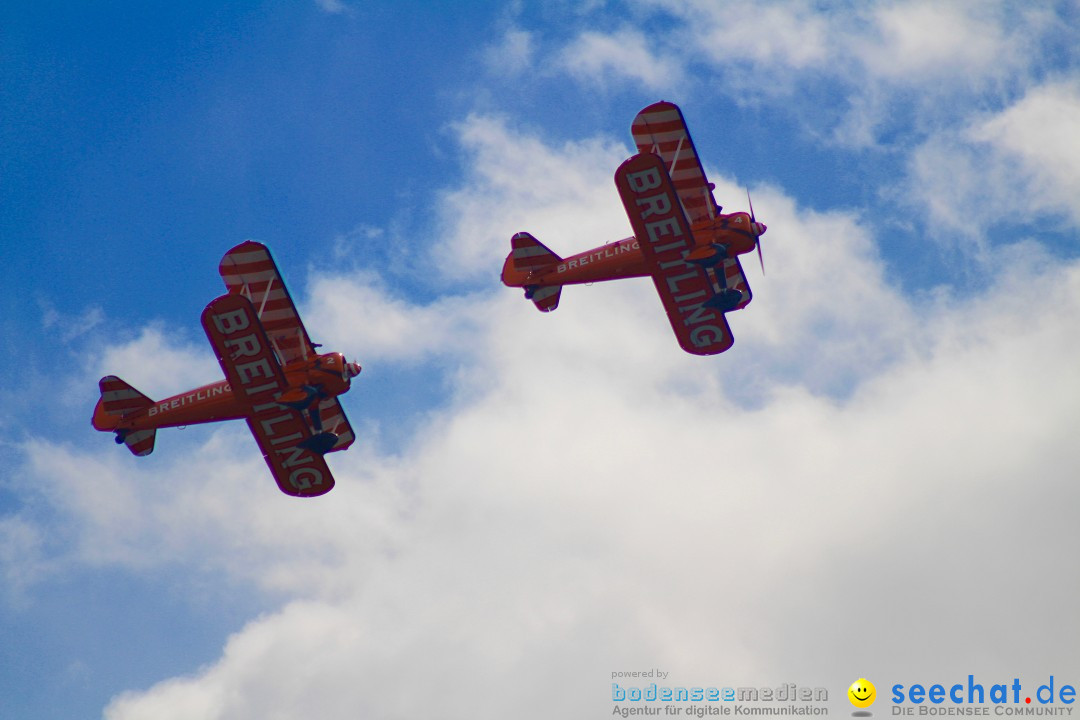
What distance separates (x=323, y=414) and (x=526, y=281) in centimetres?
1016

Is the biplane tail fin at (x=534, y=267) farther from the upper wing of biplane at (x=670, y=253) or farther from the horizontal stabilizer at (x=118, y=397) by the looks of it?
the horizontal stabilizer at (x=118, y=397)

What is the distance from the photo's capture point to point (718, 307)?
5925cm

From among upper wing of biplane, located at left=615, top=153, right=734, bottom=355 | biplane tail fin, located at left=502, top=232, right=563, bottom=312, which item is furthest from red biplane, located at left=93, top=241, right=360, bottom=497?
upper wing of biplane, located at left=615, top=153, right=734, bottom=355

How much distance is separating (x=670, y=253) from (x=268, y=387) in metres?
16.3

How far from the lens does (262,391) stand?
188 feet

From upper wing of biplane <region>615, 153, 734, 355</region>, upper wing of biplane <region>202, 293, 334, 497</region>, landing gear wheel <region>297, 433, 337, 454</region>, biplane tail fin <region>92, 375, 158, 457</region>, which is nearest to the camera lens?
upper wing of biplane <region>202, 293, 334, 497</region>

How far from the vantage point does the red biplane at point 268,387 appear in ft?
182

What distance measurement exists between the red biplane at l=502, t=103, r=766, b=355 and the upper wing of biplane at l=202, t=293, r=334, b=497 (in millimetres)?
13277

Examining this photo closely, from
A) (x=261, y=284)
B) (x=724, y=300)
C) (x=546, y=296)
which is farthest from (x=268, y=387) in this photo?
(x=724, y=300)

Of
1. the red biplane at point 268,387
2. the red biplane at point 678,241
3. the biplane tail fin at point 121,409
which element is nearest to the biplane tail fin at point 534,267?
the red biplane at point 678,241

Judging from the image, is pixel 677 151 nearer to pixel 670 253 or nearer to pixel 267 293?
pixel 670 253

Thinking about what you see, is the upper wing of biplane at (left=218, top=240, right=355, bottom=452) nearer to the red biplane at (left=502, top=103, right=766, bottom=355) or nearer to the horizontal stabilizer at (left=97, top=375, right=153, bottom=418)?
the horizontal stabilizer at (left=97, top=375, right=153, bottom=418)

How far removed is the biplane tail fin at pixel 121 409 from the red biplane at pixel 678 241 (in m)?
19.1

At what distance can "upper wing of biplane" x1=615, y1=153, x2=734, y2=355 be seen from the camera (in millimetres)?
55844
